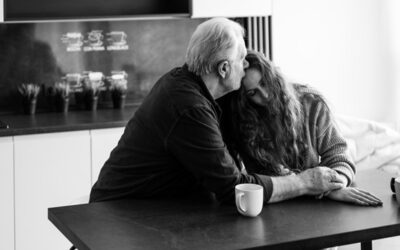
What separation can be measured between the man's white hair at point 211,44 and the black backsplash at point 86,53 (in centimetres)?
209

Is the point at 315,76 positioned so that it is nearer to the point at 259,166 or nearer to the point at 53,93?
the point at 53,93

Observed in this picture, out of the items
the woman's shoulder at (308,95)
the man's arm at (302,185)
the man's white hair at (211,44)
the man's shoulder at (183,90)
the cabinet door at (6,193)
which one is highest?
the man's white hair at (211,44)

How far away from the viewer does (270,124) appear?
2996 mm

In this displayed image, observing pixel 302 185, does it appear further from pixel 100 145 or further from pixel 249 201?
pixel 100 145

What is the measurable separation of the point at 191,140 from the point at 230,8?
2.16 metres

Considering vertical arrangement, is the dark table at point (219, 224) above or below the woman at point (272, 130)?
below

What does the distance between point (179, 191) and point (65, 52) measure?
85.8 inches

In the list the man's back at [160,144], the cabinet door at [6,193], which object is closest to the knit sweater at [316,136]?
the man's back at [160,144]

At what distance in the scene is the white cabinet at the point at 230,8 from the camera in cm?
456

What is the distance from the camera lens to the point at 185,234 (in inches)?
90.4

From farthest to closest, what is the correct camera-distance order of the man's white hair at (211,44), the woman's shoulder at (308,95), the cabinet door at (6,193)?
the cabinet door at (6,193) < the woman's shoulder at (308,95) < the man's white hair at (211,44)

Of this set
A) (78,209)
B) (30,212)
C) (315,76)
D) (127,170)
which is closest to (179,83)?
(127,170)

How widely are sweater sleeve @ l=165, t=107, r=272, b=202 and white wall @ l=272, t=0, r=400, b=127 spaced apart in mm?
2324

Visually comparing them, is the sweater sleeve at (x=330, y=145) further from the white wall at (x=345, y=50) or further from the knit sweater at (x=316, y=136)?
the white wall at (x=345, y=50)
